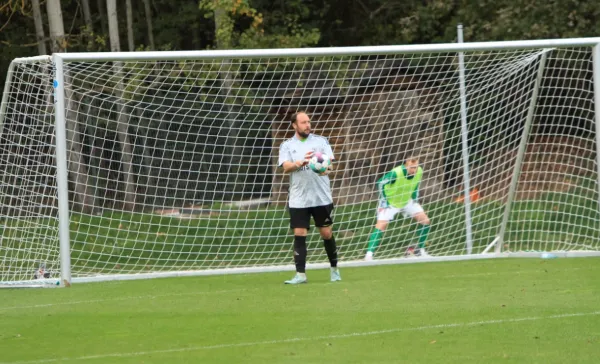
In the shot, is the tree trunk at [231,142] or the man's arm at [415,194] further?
the man's arm at [415,194]

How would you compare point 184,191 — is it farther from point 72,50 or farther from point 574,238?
point 72,50

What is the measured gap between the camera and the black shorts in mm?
12016

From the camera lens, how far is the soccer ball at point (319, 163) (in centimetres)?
1170

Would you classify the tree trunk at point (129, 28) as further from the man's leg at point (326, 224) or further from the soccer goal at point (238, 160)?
the man's leg at point (326, 224)

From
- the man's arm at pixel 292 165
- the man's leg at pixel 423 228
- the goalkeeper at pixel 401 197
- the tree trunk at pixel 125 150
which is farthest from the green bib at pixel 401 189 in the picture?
the man's arm at pixel 292 165

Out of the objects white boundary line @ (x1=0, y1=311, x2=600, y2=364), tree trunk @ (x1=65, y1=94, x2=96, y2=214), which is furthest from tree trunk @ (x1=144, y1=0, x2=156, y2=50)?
white boundary line @ (x1=0, y1=311, x2=600, y2=364)

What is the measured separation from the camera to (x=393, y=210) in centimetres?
1597

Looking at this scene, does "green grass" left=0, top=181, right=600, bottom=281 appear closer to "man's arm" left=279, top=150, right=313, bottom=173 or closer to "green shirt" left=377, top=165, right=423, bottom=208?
"green shirt" left=377, top=165, right=423, bottom=208

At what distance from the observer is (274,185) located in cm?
1600

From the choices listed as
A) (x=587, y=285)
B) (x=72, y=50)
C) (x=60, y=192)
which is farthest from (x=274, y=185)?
(x=72, y=50)

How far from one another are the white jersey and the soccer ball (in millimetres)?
182

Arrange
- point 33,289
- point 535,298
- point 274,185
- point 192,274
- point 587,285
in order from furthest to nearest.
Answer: point 274,185 < point 192,274 < point 33,289 < point 587,285 < point 535,298

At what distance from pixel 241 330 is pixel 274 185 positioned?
24.0 ft

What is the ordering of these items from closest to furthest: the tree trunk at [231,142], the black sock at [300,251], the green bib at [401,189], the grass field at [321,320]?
the grass field at [321,320]
the black sock at [300,251]
the tree trunk at [231,142]
the green bib at [401,189]
